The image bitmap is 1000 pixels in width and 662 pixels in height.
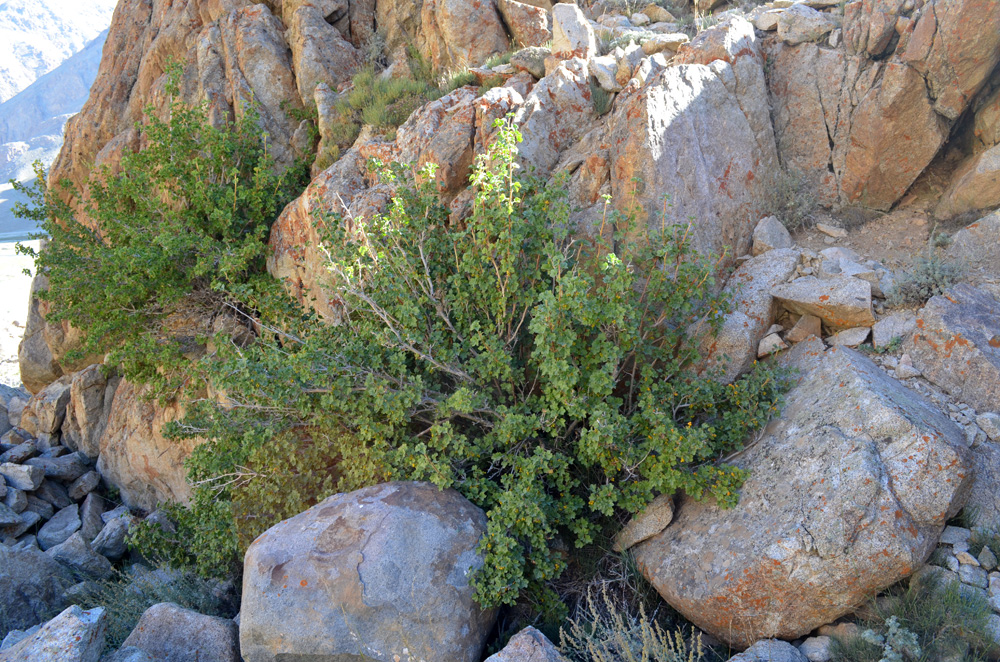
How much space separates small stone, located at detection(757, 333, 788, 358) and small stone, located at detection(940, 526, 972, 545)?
1735mm

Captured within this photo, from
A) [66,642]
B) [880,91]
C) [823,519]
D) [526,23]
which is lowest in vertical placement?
[823,519]

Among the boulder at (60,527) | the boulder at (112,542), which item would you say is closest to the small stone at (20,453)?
the boulder at (60,527)

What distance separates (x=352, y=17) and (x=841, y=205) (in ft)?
25.9

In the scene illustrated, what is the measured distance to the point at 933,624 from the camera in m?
3.53

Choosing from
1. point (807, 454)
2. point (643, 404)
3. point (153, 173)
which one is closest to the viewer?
point (807, 454)

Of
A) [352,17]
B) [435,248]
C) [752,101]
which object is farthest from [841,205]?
[352,17]

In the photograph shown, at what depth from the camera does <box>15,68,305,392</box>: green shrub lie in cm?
760

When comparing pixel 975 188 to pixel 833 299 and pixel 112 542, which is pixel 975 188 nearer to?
pixel 833 299

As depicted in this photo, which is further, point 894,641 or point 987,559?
point 987,559

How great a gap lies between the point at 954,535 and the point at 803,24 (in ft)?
17.6

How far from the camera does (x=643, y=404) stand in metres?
4.61

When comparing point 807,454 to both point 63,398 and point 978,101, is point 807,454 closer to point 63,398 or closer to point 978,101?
point 978,101

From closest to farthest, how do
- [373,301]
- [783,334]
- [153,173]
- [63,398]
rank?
[373,301], [783,334], [153,173], [63,398]

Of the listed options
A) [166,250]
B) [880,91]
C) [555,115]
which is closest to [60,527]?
[166,250]
